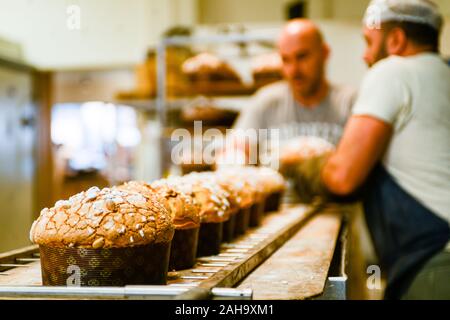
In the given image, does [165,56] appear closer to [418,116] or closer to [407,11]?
[407,11]

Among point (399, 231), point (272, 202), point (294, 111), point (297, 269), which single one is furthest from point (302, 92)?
point (297, 269)

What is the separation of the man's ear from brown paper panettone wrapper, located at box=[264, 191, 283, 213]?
0.84 m

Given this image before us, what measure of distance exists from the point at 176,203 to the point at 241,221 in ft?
1.91

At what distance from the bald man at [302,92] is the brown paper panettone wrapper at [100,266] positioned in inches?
93.1

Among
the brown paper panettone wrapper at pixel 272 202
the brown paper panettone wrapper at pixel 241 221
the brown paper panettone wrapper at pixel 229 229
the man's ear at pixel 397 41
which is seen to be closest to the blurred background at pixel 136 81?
the brown paper panettone wrapper at pixel 272 202

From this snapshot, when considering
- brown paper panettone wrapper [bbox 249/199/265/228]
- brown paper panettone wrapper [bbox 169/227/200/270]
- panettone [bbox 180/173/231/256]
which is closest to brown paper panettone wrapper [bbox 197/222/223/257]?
panettone [bbox 180/173/231/256]

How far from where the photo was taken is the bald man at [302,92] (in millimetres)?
3387

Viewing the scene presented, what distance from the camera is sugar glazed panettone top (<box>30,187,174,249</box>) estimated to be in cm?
113

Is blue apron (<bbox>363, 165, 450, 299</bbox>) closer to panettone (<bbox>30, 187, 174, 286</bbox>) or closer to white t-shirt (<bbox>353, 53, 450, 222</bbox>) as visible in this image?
white t-shirt (<bbox>353, 53, 450, 222</bbox>)

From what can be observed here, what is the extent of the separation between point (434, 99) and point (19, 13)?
4.20 ft

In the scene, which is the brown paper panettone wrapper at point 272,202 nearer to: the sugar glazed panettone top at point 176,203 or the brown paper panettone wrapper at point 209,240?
the brown paper panettone wrapper at point 209,240

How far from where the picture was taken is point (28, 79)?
227 inches

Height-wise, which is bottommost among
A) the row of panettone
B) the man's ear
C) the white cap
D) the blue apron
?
the blue apron

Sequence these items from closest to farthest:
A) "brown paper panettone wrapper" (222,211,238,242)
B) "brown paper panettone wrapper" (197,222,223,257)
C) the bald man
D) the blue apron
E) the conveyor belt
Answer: the conveyor belt → "brown paper panettone wrapper" (197,222,223,257) → "brown paper panettone wrapper" (222,211,238,242) → the blue apron → the bald man
